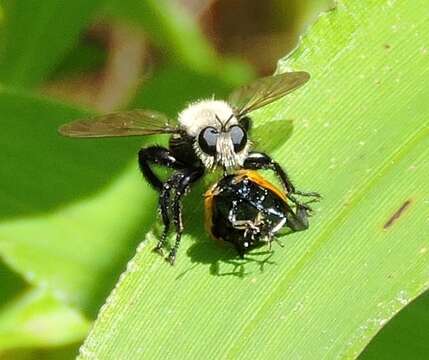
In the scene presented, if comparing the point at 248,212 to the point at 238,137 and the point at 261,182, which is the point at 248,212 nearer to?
the point at 261,182

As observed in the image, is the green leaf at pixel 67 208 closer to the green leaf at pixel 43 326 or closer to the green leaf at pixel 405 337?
Answer: the green leaf at pixel 43 326

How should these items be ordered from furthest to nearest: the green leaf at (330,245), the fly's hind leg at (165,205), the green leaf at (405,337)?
the green leaf at (405,337) → the fly's hind leg at (165,205) → the green leaf at (330,245)

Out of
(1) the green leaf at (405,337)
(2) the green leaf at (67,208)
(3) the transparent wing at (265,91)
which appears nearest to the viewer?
(3) the transparent wing at (265,91)

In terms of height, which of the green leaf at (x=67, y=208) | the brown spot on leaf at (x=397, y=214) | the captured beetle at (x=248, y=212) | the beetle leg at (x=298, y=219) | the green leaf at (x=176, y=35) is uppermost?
the green leaf at (x=176, y=35)

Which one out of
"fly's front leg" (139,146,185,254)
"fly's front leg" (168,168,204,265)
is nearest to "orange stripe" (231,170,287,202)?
"fly's front leg" (168,168,204,265)

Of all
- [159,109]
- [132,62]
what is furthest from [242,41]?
[159,109]

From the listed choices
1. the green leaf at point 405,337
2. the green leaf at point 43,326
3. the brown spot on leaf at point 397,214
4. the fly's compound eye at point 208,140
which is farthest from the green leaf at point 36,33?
the brown spot on leaf at point 397,214

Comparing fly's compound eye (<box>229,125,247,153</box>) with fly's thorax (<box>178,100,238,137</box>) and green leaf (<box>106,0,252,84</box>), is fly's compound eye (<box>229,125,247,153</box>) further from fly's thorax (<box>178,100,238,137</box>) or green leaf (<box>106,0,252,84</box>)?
green leaf (<box>106,0,252,84</box>)

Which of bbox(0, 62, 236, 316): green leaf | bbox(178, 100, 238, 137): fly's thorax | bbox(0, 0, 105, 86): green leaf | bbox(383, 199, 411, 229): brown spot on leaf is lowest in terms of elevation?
bbox(383, 199, 411, 229): brown spot on leaf
